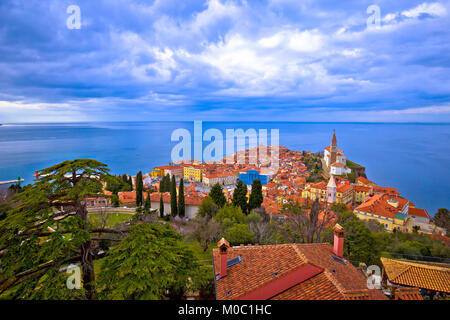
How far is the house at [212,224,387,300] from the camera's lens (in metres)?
4.04

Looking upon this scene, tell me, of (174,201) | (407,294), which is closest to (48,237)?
(407,294)

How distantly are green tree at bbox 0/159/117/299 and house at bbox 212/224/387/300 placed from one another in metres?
2.45

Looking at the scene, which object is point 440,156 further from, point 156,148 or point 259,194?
point 156,148

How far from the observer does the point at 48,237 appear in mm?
3771

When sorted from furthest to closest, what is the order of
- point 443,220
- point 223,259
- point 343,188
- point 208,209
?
point 343,188
point 443,220
point 208,209
point 223,259

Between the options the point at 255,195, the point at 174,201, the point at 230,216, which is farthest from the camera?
the point at 174,201

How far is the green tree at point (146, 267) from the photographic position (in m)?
3.28

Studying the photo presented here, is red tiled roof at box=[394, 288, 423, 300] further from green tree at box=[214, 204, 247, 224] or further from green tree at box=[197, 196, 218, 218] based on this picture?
green tree at box=[197, 196, 218, 218]

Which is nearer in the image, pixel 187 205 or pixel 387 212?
pixel 387 212

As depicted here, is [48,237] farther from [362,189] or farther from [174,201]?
[362,189]

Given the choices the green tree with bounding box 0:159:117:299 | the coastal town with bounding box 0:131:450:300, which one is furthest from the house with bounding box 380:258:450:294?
the green tree with bounding box 0:159:117:299

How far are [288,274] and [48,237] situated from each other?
13.5ft

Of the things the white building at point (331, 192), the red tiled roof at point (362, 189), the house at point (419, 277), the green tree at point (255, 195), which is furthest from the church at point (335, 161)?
the house at point (419, 277)

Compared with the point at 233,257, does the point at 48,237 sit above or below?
above
